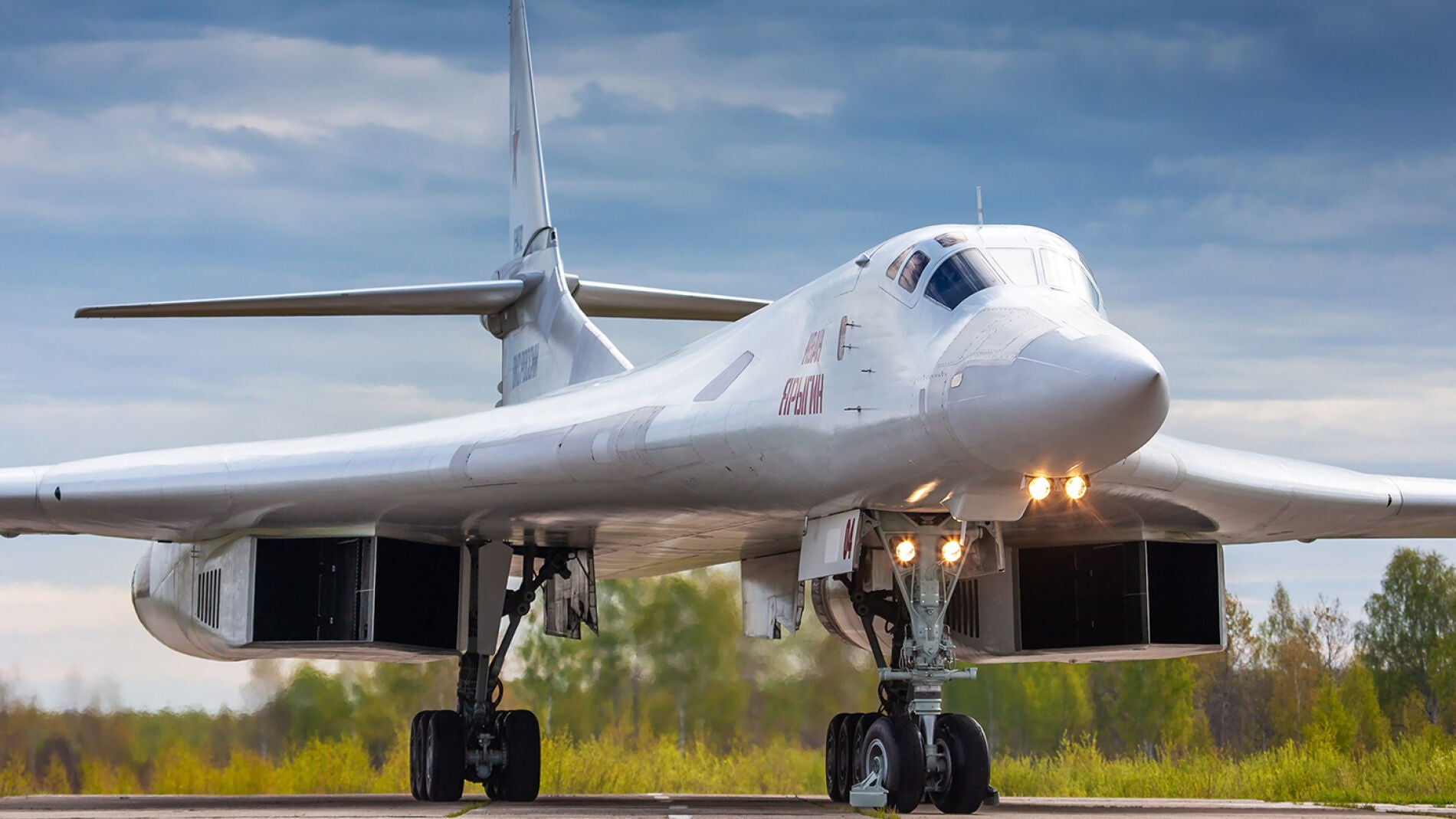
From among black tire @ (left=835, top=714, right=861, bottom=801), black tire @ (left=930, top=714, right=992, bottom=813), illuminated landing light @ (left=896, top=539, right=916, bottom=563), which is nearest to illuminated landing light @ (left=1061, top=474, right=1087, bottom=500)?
illuminated landing light @ (left=896, top=539, right=916, bottom=563)

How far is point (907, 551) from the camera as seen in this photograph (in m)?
9.45

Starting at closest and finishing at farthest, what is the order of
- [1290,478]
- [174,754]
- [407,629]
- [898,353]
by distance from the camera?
[898,353], [1290,478], [407,629], [174,754]

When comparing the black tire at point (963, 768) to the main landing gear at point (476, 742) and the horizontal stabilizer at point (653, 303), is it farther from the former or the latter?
the horizontal stabilizer at point (653, 303)

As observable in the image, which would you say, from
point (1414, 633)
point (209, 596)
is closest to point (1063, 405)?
point (209, 596)

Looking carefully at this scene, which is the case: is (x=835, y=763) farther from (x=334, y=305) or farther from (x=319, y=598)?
(x=334, y=305)

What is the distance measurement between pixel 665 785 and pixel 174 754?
5.13m

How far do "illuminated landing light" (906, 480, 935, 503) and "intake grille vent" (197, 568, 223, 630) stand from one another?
20.1ft

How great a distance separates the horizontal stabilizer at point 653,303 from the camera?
52.7ft

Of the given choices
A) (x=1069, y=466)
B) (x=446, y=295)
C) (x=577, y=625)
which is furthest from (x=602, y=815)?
(x=446, y=295)

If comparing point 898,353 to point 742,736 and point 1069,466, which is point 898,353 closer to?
point 1069,466

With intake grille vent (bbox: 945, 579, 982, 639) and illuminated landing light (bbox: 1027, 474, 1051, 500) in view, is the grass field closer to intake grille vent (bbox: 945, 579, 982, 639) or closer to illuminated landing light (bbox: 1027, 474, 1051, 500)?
intake grille vent (bbox: 945, 579, 982, 639)

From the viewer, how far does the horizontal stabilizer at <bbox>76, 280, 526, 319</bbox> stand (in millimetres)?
13750

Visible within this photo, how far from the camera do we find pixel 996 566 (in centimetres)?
974

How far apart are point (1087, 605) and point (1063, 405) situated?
499 cm
